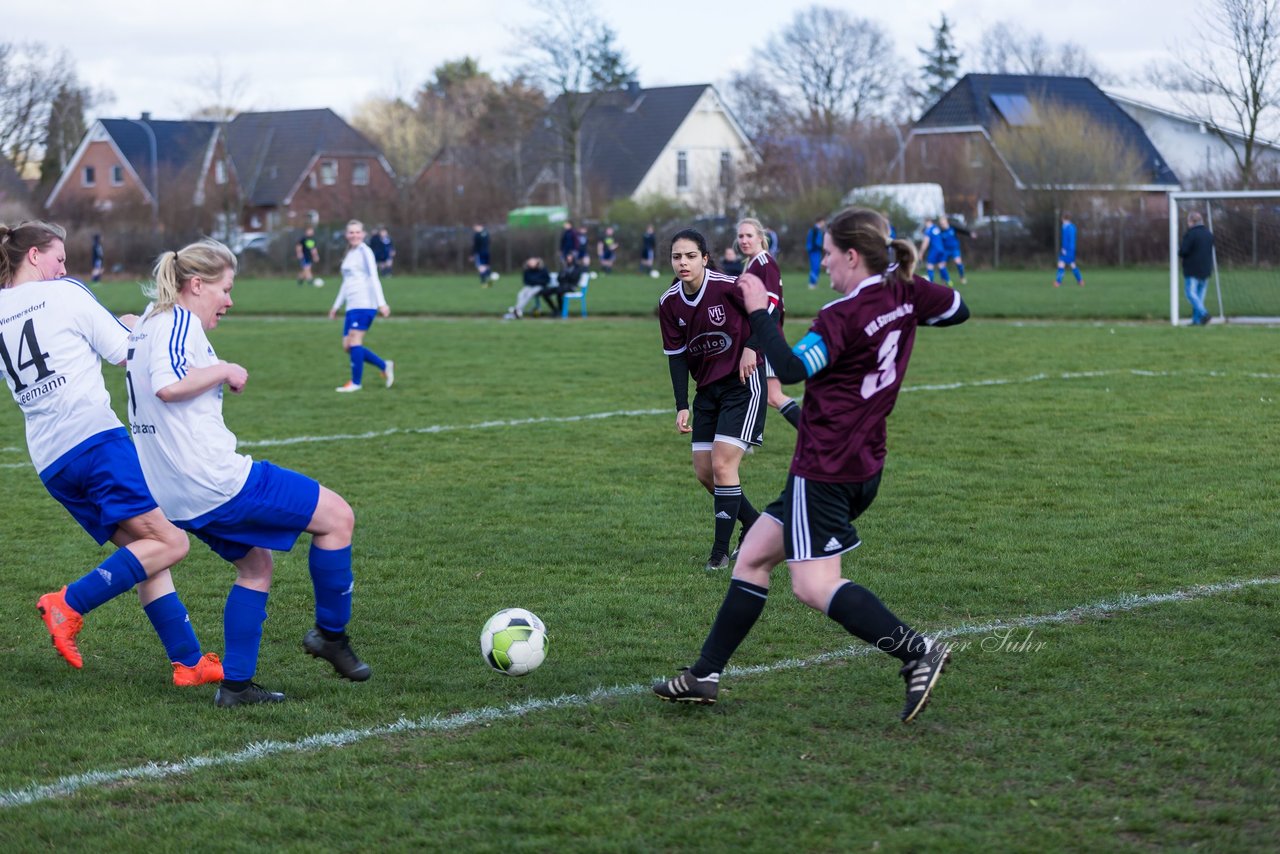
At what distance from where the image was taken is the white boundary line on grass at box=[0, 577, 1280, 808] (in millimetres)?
4211

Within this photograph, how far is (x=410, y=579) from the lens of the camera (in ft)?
22.5

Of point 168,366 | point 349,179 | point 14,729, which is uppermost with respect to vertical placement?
point 349,179

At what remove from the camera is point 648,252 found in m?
43.2

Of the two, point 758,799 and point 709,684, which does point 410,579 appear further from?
point 758,799

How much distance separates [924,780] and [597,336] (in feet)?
58.3

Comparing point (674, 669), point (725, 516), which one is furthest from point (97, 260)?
point (674, 669)

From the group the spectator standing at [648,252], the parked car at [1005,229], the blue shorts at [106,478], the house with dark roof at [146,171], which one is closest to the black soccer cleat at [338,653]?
the blue shorts at [106,478]

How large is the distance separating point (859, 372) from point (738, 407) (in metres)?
2.70

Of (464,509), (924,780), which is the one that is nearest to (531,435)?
(464,509)

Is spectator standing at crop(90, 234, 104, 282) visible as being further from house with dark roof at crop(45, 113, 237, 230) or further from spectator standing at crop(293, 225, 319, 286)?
spectator standing at crop(293, 225, 319, 286)

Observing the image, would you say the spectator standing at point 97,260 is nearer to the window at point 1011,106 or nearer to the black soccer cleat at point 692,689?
the window at point 1011,106

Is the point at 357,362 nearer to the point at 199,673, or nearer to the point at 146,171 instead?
the point at 199,673

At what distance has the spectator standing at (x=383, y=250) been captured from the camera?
43.3 meters

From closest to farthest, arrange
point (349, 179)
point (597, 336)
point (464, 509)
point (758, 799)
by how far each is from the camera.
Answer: point (758, 799) → point (464, 509) → point (597, 336) → point (349, 179)
